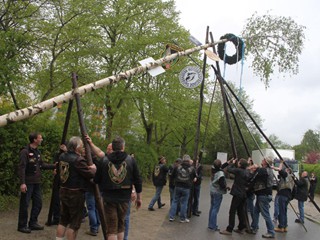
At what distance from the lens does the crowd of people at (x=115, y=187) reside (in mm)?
5391

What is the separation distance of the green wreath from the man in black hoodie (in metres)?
5.57

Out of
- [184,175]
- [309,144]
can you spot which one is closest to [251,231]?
[184,175]

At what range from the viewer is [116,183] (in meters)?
5.31

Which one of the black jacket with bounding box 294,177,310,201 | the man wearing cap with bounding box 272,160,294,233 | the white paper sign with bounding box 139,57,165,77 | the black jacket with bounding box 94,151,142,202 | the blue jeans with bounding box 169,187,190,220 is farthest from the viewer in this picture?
the black jacket with bounding box 294,177,310,201

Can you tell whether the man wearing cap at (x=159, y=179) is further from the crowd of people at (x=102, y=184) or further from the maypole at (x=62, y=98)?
the crowd of people at (x=102, y=184)

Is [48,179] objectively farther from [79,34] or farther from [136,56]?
A: [136,56]

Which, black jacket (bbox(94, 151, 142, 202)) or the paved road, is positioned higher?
black jacket (bbox(94, 151, 142, 202))

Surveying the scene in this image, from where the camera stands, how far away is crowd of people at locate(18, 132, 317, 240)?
5.39 metres

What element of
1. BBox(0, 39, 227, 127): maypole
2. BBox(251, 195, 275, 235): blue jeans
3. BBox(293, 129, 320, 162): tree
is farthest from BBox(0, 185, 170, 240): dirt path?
BBox(293, 129, 320, 162): tree

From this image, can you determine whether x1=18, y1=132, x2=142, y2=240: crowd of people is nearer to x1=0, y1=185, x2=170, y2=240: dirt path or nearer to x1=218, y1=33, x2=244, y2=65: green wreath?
x1=0, y1=185, x2=170, y2=240: dirt path

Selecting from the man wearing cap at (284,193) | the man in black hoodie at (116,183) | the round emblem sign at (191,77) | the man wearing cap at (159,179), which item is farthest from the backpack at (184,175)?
the man in black hoodie at (116,183)

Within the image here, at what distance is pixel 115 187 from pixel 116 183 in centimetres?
6

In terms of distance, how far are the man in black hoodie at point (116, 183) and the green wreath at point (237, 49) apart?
5572mm

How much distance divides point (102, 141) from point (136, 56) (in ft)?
16.4
